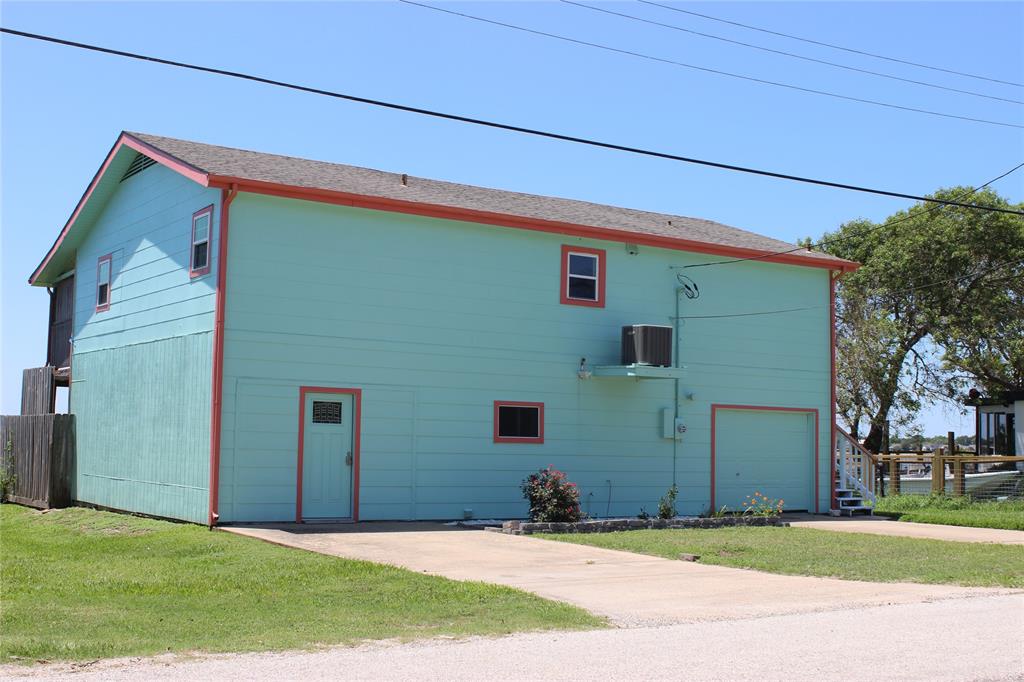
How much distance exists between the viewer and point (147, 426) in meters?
19.9

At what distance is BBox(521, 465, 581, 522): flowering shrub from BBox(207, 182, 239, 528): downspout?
198 inches

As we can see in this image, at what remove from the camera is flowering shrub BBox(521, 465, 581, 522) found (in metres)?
18.0

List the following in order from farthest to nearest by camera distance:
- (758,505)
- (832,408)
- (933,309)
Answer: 1. (933,309)
2. (832,408)
3. (758,505)

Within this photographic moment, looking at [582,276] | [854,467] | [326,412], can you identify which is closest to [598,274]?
[582,276]

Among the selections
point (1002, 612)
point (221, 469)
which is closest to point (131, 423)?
point (221, 469)

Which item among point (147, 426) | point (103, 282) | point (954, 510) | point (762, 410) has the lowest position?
point (954, 510)

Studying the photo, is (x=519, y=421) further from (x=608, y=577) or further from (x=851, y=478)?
(x=851, y=478)

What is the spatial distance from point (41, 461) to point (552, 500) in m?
11.9

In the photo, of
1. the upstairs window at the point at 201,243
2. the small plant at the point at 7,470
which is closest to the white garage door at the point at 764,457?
the upstairs window at the point at 201,243

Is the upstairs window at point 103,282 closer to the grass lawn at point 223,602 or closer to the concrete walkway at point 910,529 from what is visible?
the grass lawn at point 223,602

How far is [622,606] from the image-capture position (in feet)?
34.5

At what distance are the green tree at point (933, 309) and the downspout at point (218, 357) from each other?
25272mm

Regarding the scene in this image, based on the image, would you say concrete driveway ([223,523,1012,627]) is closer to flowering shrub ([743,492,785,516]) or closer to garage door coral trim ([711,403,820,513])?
flowering shrub ([743,492,785,516])

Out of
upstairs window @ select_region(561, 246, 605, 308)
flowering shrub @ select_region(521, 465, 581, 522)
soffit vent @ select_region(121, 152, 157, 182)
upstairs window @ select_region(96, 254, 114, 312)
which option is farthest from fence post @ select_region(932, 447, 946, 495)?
upstairs window @ select_region(96, 254, 114, 312)
